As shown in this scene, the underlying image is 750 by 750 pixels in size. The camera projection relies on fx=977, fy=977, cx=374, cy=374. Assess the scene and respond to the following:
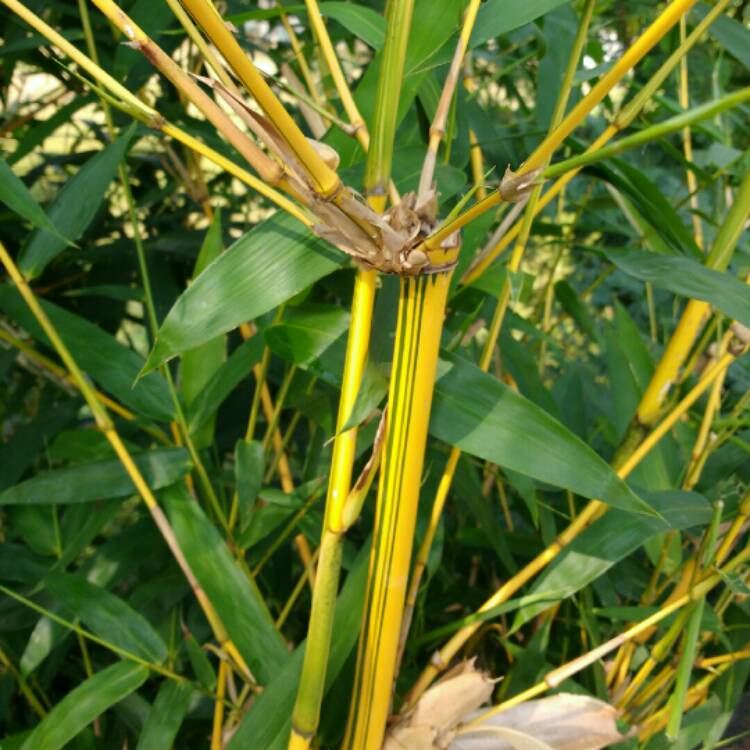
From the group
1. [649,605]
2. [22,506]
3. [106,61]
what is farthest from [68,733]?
[106,61]

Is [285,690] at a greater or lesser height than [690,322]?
lesser

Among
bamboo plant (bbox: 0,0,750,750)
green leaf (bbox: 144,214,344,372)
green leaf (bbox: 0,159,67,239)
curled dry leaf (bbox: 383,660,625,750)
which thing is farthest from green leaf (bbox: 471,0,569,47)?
curled dry leaf (bbox: 383,660,625,750)

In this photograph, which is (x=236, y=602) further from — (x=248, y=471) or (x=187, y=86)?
(x=187, y=86)

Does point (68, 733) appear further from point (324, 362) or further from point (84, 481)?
point (324, 362)

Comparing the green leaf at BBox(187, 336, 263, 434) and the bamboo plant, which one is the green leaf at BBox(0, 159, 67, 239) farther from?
the green leaf at BBox(187, 336, 263, 434)

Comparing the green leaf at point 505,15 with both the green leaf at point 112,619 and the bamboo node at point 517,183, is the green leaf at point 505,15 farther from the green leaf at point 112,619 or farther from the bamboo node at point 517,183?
the green leaf at point 112,619

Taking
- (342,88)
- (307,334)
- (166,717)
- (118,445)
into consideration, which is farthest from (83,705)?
(342,88)

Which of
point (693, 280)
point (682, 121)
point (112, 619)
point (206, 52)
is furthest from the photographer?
point (112, 619)
